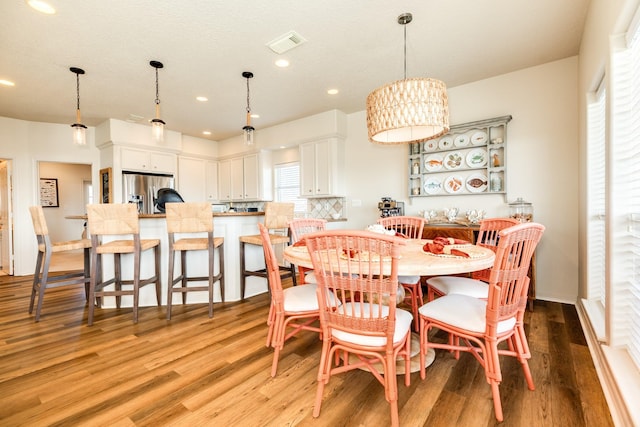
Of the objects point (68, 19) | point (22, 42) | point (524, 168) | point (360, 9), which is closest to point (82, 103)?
point (22, 42)

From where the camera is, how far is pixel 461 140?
367 centimetres

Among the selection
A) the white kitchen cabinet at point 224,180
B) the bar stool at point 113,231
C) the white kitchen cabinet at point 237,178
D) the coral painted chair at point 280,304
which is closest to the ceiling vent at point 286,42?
the coral painted chair at point 280,304

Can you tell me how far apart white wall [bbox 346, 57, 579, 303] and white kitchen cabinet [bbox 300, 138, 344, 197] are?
5.68 feet

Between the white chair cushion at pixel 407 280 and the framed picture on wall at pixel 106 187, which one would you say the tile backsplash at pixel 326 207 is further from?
the framed picture on wall at pixel 106 187

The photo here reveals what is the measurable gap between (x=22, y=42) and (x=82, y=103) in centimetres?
160

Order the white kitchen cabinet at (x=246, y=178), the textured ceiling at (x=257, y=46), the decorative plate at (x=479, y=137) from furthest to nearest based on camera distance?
1. the white kitchen cabinet at (x=246, y=178)
2. the decorative plate at (x=479, y=137)
3. the textured ceiling at (x=257, y=46)

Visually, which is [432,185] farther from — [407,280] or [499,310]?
[499,310]

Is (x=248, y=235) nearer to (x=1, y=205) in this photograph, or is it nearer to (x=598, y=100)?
(x=598, y=100)

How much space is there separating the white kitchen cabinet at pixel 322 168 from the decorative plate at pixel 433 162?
1.37 meters

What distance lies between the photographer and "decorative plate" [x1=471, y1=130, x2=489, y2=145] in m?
3.51

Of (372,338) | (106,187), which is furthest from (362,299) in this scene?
(106,187)

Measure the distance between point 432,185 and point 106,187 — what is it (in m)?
5.36

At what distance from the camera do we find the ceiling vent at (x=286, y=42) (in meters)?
2.62

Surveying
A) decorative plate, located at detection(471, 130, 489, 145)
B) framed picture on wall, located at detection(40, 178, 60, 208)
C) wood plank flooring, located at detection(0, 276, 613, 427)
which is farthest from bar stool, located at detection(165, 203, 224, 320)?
framed picture on wall, located at detection(40, 178, 60, 208)
